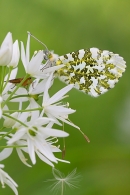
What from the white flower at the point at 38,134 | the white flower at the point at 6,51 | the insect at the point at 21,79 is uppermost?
the white flower at the point at 6,51

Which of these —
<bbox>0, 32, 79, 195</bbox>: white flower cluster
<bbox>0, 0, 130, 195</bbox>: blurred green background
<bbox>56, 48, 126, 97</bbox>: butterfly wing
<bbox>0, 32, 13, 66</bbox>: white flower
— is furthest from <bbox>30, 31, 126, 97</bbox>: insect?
<bbox>0, 0, 130, 195</bbox>: blurred green background

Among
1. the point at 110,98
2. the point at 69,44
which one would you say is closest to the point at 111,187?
the point at 110,98

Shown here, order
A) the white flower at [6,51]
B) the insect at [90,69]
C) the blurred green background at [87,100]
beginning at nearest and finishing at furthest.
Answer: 1. the white flower at [6,51]
2. the insect at [90,69]
3. the blurred green background at [87,100]

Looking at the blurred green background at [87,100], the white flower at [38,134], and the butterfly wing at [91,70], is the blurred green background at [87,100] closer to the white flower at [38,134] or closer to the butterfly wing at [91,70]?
the butterfly wing at [91,70]

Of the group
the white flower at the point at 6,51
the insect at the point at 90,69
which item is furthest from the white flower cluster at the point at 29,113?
the insect at the point at 90,69

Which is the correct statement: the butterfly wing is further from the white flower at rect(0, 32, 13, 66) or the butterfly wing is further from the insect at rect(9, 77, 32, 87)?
A: the white flower at rect(0, 32, 13, 66)

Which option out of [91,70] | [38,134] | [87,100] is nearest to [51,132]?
[38,134]
